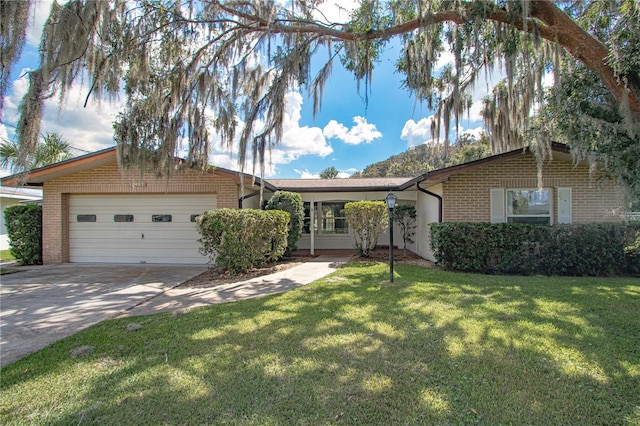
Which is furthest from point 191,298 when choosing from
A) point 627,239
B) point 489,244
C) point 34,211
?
point 627,239

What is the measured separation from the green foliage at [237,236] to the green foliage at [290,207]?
1.64 metres

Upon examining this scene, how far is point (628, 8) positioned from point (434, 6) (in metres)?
2.64

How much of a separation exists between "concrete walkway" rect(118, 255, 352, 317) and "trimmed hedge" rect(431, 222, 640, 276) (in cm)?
340

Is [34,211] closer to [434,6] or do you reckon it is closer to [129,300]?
[129,300]

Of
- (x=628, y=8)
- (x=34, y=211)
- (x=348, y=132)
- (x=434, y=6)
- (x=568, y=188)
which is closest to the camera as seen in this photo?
(x=628, y=8)

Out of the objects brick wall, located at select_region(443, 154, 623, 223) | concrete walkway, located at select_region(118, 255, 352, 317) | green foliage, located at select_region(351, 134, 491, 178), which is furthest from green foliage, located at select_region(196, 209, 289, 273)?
green foliage, located at select_region(351, 134, 491, 178)

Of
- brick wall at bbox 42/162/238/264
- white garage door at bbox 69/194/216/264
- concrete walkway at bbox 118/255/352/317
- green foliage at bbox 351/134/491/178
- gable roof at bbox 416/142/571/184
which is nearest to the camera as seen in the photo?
concrete walkway at bbox 118/255/352/317

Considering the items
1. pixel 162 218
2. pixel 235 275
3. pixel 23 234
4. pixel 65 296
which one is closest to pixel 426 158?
pixel 162 218

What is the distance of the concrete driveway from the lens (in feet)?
13.2

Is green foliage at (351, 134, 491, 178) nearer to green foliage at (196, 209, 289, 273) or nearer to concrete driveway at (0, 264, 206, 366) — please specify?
green foliage at (196, 209, 289, 273)

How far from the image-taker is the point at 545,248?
721 cm

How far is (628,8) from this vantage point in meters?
4.17

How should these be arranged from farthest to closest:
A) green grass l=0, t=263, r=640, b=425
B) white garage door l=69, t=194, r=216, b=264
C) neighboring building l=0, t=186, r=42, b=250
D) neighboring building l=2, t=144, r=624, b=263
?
neighboring building l=0, t=186, r=42, b=250 < white garage door l=69, t=194, r=216, b=264 < neighboring building l=2, t=144, r=624, b=263 < green grass l=0, t=263, r=640, b=425

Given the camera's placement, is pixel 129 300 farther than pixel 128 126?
No
